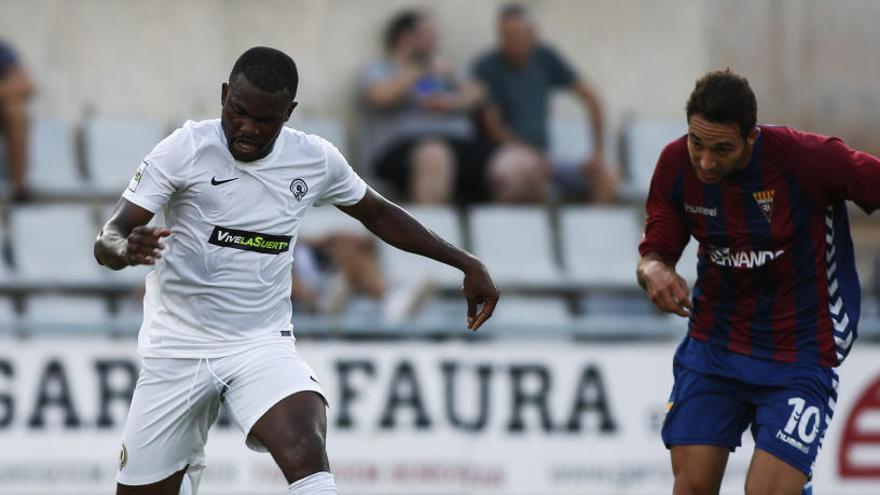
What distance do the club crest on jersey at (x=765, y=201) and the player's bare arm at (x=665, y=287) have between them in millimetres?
429

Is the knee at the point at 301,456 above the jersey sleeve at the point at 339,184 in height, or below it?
below

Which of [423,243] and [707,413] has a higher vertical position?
[423,243]

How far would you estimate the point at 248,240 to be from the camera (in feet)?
18.9

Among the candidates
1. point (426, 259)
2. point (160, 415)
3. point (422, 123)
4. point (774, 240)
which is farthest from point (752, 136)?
point (422, 123)

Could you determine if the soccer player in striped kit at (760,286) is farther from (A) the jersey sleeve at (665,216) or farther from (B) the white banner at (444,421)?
(B) the white banner at (444,421)

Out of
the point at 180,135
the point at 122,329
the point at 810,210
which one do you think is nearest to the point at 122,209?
the point at 180,135

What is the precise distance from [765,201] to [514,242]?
5807mm

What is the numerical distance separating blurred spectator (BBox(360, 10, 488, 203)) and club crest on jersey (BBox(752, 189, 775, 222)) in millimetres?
5660

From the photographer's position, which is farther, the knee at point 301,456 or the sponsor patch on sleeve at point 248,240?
the sponsor patch on sleeve at point 248,240

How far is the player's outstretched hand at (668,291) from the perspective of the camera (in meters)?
5.62

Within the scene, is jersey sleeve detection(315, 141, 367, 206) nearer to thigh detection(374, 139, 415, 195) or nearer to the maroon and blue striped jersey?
the maroon and blue striped jersey

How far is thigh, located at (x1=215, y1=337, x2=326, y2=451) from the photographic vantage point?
572 cm

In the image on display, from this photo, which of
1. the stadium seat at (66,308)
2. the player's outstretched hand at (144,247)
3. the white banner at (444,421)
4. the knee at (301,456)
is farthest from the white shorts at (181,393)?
the stadium seat at (66,308)

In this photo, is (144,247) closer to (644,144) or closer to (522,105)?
(522,105)
